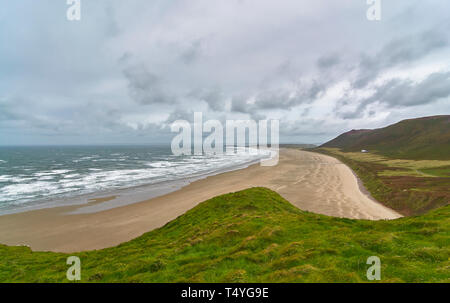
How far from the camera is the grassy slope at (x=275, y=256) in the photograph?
25.9 ft

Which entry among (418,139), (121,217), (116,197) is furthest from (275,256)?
(418,139)

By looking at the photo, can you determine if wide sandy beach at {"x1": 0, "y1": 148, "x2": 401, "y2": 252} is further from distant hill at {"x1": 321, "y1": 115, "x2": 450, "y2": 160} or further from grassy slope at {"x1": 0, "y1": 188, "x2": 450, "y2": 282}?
distant hill at {"x1": 321, "y1": 115, "x2": 450, "y2": 160}

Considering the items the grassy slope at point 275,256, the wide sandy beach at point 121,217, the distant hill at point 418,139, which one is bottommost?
the wide sandy beach at point 121,217

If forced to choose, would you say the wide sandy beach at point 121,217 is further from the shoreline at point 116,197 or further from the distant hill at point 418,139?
the distant hill at point 418,139

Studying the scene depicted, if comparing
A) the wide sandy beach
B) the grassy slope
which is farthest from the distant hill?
the grassy slope

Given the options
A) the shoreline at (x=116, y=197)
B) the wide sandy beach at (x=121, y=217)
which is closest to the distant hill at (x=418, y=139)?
the wide sandy beach at (x=121, y=217)

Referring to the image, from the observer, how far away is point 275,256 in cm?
999

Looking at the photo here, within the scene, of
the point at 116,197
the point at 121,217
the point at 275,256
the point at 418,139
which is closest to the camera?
the point at 275,256

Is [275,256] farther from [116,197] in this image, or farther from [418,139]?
[418,139]
